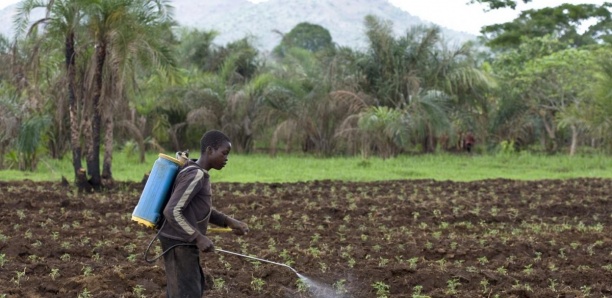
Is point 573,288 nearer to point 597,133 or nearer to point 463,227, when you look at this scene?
point 463,227

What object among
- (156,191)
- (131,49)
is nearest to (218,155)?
(156,191)

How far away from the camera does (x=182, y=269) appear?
18.6 ft

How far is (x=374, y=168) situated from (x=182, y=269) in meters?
16.1

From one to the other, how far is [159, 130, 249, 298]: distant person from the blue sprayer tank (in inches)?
2.5

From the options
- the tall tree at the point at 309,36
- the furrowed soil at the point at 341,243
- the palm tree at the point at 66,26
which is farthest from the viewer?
the tall tree at the point at 309,36

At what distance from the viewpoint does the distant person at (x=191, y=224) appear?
5.51 m

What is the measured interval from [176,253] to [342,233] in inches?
219

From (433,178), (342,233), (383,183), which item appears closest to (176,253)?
(342,233)

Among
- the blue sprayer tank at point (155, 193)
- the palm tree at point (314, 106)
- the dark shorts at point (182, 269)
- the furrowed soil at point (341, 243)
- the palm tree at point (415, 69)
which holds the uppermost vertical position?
the palm tree at point (415, 69)

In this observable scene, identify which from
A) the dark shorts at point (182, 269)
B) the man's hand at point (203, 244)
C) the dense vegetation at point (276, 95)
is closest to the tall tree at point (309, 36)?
the dense vegetation at point (276, 95)

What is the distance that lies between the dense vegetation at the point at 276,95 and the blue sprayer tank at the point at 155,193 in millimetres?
10241

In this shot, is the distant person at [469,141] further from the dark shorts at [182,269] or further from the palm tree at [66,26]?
the dark shorts at [182,269]

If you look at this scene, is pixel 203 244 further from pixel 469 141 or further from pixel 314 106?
pixel 469 141

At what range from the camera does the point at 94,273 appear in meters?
7.94
